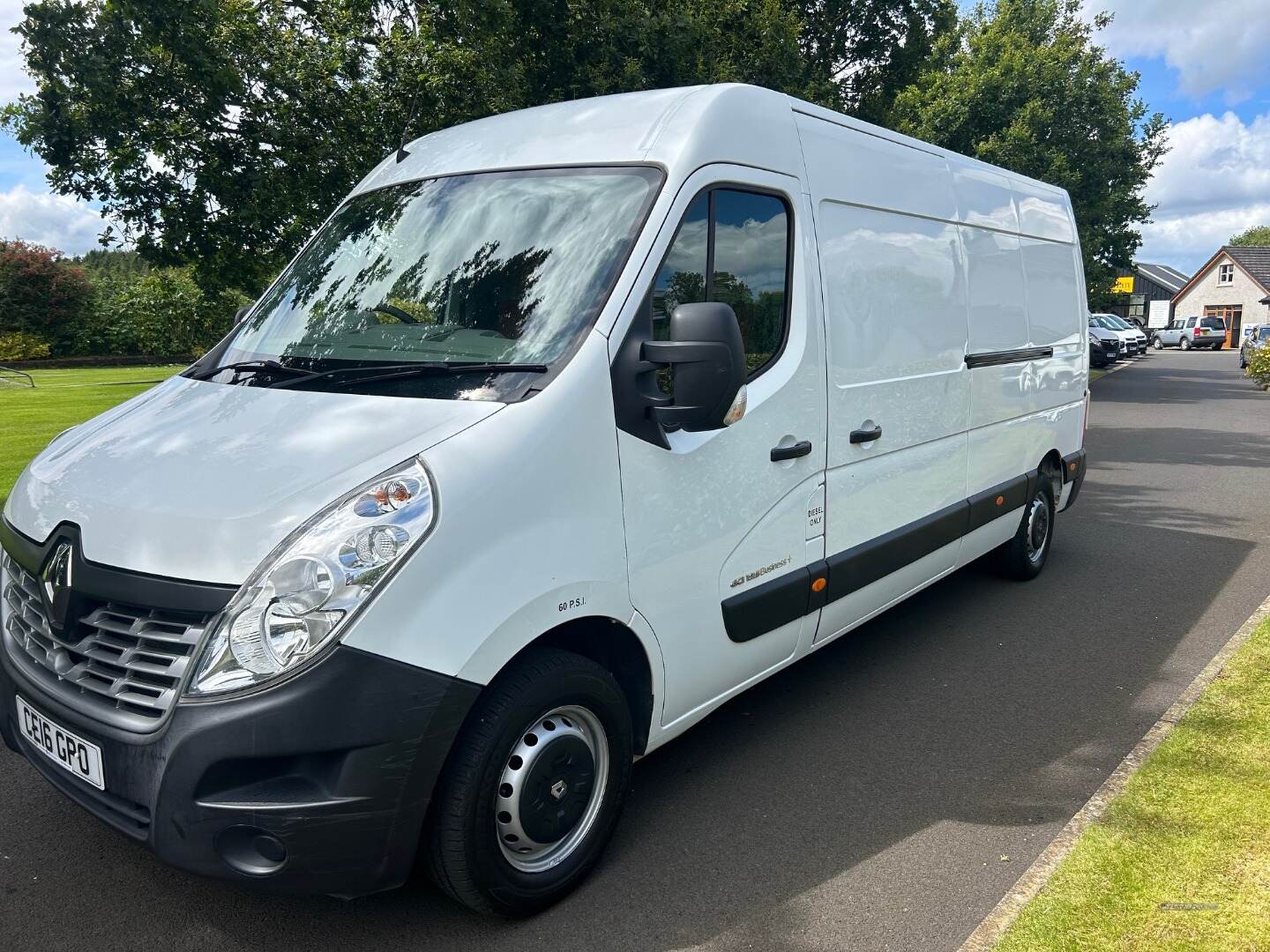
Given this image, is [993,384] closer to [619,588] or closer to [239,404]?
[619,588]

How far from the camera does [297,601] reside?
7.66 feet

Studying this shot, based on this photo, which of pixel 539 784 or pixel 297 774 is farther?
pixel 539 784

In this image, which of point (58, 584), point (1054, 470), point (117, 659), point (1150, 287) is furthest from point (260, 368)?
point (1150, 287)

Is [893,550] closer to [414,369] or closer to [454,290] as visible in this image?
[454,290]

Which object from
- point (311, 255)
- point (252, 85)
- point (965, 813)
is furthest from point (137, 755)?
point (252, 85)

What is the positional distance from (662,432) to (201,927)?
197 cm

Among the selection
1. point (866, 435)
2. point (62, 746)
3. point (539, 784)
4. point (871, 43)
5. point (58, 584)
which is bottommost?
point (539, 784)

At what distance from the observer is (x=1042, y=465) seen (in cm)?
657

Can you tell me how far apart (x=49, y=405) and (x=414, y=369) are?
2271 cm

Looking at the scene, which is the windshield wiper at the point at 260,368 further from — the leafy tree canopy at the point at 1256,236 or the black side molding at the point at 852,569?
the leafy tree canopy at the point at 1256,236

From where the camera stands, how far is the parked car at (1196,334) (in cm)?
5769

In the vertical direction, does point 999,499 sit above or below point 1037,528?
above

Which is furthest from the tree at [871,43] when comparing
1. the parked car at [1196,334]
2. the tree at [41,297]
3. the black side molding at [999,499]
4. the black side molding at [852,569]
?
the parked car at [1196,334]

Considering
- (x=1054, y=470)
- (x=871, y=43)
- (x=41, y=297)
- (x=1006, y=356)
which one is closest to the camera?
(x=1006, y=356)
